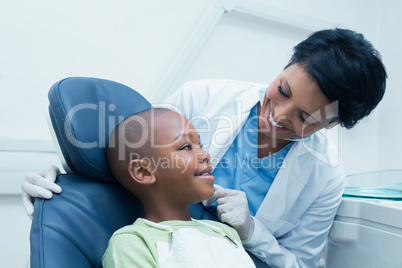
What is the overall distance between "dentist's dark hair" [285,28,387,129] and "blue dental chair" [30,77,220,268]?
1.72 feet

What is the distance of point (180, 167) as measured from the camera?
37.1 inches

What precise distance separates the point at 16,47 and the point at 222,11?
38.5 inches

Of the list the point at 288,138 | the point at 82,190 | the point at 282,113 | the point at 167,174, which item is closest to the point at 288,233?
the point at 288,138

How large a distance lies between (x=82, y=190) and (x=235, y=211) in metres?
0.40

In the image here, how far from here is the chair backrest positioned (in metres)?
0.80

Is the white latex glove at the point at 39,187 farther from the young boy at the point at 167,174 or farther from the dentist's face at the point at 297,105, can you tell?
A: the dentist's face at the point at 297,105

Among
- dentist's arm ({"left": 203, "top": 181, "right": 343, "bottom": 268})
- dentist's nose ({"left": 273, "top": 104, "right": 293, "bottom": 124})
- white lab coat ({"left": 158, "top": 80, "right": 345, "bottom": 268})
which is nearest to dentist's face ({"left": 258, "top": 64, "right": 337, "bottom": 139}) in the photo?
dentist's nose ({"left": 273, "top": 104, "right": 293, "bottom": 124})

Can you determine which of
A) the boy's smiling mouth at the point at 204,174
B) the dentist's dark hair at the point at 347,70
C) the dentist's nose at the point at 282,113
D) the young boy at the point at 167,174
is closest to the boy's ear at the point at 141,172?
the young boy at the point at 167,174

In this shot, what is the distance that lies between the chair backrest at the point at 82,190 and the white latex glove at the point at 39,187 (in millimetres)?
17

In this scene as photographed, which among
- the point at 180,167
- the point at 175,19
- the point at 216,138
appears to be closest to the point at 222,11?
the point at 175,19

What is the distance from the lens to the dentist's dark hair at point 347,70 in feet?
3.30

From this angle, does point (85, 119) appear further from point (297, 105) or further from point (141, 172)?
point (297, 105)

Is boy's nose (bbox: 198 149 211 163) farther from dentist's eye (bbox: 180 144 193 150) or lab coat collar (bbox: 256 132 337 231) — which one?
lab coat collar (bbox: 256 132 337 231)

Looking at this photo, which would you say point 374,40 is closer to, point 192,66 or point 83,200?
point 192,66
